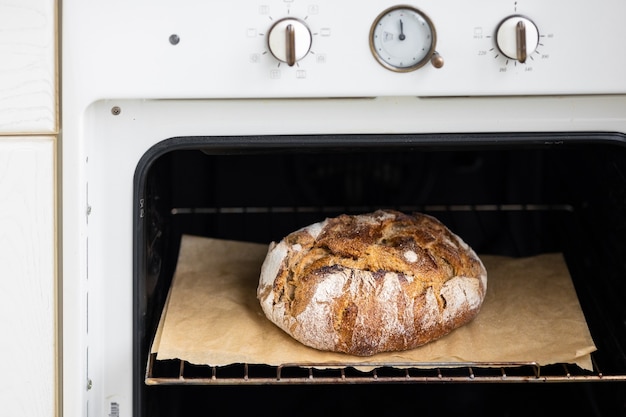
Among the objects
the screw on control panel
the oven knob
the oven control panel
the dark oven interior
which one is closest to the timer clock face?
the oven control panel

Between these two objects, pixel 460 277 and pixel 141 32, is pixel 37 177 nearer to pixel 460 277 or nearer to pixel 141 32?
pixel 141 32

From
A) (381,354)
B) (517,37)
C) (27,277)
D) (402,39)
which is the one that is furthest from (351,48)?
(27,277)

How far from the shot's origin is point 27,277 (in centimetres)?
123

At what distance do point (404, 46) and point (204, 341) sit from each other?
596mm

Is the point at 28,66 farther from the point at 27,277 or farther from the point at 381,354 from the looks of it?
the point at 381,354

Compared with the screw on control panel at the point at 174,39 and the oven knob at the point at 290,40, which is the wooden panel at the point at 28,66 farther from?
the oven knob at the point at 290,40

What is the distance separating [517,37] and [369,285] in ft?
1.49

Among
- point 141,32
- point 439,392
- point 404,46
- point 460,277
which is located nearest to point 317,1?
point 404,46

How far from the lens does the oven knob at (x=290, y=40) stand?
45.1 inches

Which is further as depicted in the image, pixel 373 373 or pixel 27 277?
pixel 373 373

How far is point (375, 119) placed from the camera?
1.24 meters

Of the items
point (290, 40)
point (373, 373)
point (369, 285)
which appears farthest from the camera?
point (373, 373)

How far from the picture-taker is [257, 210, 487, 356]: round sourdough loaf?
50.8 inches

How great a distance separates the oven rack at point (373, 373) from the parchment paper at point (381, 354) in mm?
24
